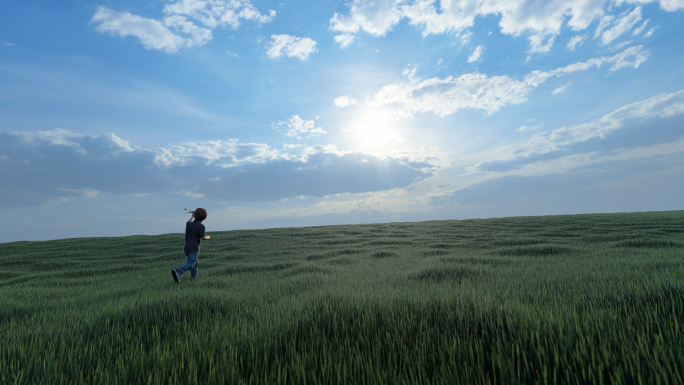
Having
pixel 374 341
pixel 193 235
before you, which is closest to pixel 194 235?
pixel 193 235

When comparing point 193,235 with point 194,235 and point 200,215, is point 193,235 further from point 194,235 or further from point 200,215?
point 200,215

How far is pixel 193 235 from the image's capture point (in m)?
8.31

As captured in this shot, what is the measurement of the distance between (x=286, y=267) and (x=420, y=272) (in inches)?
191

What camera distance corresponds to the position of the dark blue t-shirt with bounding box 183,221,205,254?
27.0 feet

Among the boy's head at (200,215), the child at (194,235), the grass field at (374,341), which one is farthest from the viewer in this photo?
the boy's head at (200,215)

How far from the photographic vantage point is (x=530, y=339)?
2.21 m

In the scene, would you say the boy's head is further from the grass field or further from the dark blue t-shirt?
the grass field

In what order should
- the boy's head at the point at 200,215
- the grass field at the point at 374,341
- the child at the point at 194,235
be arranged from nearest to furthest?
the grass field at the point at 374,341
the child at the point at 194,235
the boy's head at the point at 200,215

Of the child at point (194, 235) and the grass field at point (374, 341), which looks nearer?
the grass field at point (374, 341)

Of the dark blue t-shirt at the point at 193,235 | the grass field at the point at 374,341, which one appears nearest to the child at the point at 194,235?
the dark blue t-shirt at the point at 193,235

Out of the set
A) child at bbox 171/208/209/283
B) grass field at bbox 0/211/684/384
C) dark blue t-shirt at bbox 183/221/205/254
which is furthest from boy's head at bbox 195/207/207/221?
grass field at bbox 0/211/684/384

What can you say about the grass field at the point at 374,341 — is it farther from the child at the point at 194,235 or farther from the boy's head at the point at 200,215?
the boy's head at the point at 200,215

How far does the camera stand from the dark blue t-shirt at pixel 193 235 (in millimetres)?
8242

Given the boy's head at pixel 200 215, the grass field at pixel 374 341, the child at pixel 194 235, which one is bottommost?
the grass field at pixel 374 341
